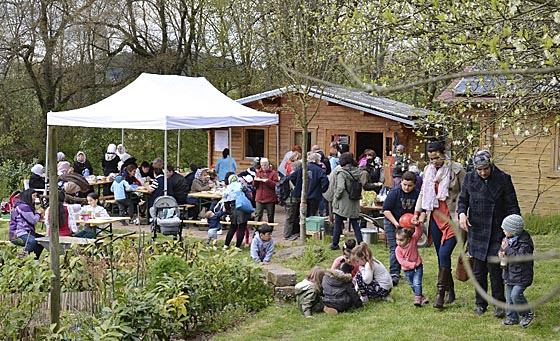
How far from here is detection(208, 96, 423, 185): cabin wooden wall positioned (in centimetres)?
1944

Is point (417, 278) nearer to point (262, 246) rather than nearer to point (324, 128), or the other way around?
point (262, 246)

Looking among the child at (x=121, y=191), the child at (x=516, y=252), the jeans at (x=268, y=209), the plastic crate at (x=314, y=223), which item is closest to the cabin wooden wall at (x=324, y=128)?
the child at (x=121, y=191)

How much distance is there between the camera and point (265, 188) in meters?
13.9

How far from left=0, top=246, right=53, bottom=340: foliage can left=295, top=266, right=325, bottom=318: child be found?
281 cm

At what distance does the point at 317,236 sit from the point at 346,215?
1523 millimetres

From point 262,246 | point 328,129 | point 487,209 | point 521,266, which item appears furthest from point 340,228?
point 328,129

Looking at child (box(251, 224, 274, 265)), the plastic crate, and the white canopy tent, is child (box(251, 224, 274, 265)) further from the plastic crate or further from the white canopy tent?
the white canopy tent

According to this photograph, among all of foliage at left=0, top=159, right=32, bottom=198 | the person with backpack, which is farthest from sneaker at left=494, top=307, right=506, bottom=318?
foliage at left=0, top=159, right=32, bottom=198

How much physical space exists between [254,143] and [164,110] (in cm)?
718

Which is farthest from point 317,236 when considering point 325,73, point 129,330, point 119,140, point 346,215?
point 119,140

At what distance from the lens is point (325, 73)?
12688mm

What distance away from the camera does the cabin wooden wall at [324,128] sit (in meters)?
19.4

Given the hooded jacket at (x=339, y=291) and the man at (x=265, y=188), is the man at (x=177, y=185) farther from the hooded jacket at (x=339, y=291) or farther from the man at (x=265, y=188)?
the hooded jacket at (x=339, y=291)

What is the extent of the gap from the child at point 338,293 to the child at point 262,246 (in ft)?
7.59
